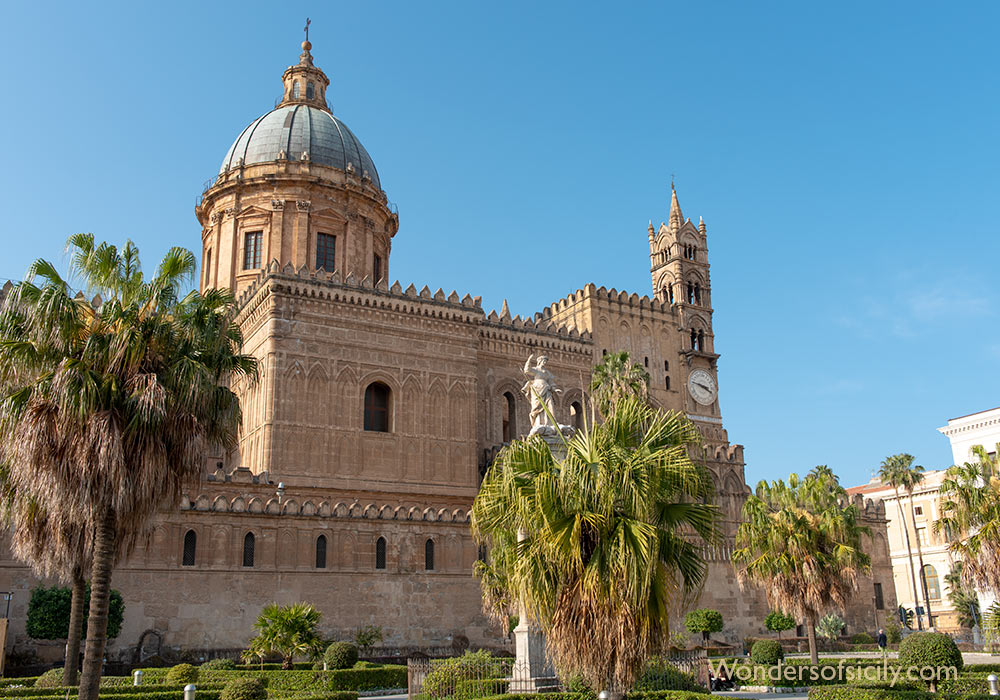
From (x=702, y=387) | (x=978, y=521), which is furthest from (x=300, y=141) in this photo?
(x=978, y=521)

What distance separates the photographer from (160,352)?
14828 millimetres

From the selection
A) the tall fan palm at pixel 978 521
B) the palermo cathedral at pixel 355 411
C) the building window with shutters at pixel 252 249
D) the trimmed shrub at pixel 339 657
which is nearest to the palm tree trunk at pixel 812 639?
the tall fan palm at pixel 978 521

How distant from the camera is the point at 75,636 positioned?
16.9 meters

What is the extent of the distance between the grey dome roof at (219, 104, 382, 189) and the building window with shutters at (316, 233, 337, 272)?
3.36 metres

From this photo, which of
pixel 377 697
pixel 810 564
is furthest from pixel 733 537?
pixel 377 697

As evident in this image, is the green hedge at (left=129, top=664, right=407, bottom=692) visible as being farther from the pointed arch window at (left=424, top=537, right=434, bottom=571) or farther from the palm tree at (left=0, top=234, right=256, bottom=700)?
the pointed arch window at (left=424, top=537, right=434, bottom=571)

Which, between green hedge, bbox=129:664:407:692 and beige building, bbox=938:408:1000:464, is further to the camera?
beige building, bbox=938:408:1000:464

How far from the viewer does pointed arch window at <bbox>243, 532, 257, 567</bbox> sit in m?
25.7

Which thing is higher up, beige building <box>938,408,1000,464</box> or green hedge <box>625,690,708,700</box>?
beige building <box>938,408,1000,464</box>

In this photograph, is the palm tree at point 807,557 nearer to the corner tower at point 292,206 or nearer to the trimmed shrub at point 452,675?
the trimmed shrub at point 452,675

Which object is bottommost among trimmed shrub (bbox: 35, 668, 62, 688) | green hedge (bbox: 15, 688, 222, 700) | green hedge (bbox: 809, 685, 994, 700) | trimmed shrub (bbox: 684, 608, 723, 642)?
green hedge (bbox: 809, 685, 994, 700)

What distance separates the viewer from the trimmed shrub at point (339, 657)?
20.8 meters

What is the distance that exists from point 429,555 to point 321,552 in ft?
11.2

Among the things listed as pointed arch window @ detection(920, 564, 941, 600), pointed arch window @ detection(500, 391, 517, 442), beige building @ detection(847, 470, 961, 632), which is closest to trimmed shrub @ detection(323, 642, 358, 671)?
pointed arch window @ detection(500, 391, 517, 442)
